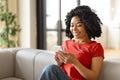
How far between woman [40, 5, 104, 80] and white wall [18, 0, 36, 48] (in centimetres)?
286

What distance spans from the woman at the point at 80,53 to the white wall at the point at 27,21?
9.39ft

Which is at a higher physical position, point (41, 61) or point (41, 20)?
point (41, 20)

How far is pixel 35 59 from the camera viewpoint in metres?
2.36

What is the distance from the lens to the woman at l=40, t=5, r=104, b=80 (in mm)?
1628

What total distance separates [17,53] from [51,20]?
257cm

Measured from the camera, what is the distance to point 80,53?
71.1 inches

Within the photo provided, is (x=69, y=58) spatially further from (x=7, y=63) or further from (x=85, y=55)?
(x=7, y=63)

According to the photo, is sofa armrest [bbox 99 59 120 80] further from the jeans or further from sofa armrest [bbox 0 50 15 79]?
sofa armrest [bbox 0 50 15 79]

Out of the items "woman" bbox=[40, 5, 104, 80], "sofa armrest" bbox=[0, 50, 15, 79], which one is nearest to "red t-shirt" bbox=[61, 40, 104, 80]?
"woman" bbox=[40, 5, 104, 80]

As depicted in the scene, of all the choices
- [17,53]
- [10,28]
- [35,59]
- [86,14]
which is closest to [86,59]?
[86,14]

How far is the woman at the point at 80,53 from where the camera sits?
5.34ft

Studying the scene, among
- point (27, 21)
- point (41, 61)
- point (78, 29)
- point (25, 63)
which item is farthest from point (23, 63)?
point (27, 21)

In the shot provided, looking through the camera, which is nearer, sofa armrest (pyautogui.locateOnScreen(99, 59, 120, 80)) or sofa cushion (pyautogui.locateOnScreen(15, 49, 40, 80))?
sofa armrest (pyautogui.locateOnScreen(99, 59, 120, 80))

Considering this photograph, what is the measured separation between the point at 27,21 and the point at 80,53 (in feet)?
10.3
